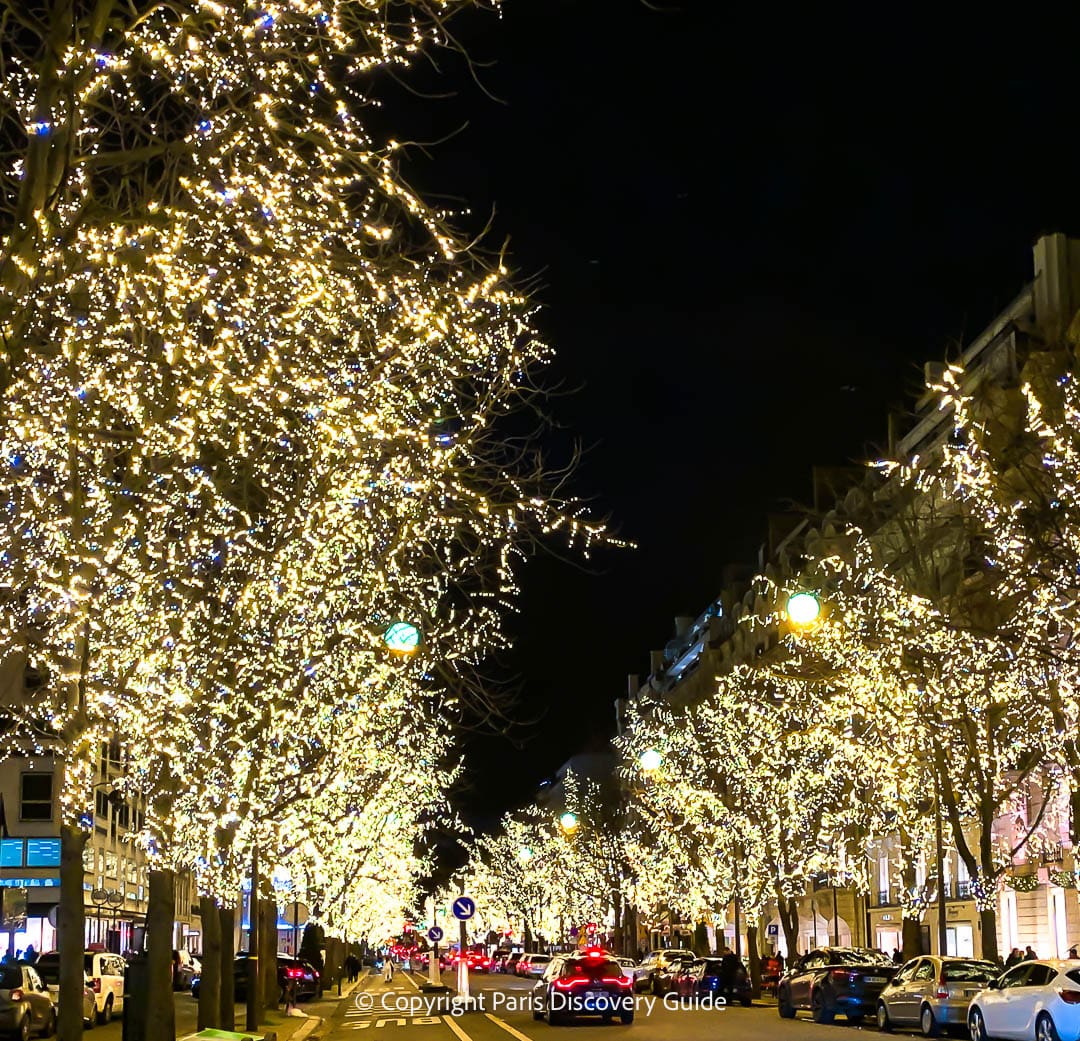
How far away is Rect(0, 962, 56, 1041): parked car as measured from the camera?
94.0ft

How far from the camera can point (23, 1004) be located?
2916 cm

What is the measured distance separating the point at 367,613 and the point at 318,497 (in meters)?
6.02

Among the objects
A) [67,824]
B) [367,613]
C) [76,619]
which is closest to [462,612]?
[367,613]

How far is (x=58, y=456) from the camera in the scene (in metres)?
15.6

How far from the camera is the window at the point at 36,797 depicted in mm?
60812

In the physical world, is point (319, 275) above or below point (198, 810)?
above

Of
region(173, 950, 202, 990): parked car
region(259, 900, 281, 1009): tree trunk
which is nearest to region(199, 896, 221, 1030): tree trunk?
region(259, 900, 281, 1009): tree trunk

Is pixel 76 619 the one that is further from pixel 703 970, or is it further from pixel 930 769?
pixel 703 970

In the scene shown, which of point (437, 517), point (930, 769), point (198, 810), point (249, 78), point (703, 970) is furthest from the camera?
point (703, 970)

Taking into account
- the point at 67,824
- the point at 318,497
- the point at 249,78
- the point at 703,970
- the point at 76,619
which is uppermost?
the point at 249,78

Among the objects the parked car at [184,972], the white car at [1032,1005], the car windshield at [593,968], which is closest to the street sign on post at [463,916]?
the car windshield at [593,968]

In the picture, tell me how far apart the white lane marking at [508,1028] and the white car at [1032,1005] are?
27.4ft

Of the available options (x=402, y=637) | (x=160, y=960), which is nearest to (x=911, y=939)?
(x=402, y=637)

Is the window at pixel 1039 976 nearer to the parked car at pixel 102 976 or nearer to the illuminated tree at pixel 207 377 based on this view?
the illuminated tree at pixel 207 377
